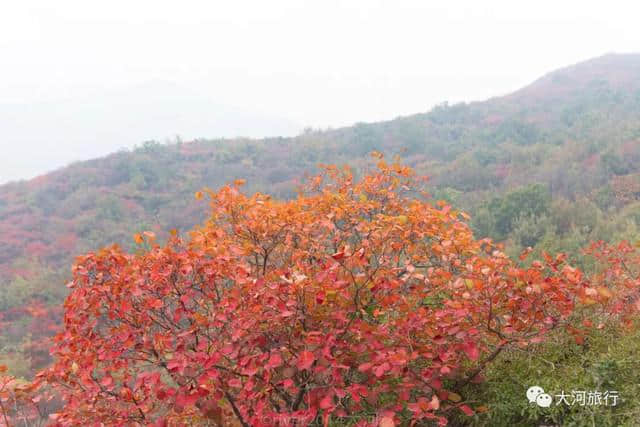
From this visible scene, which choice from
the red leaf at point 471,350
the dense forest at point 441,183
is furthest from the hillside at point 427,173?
the red leaf at point 471,350

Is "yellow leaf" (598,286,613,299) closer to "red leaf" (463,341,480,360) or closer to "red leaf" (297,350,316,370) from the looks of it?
"red leaf" (463,341,480,360)

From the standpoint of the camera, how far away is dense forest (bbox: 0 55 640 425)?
32.3 feet

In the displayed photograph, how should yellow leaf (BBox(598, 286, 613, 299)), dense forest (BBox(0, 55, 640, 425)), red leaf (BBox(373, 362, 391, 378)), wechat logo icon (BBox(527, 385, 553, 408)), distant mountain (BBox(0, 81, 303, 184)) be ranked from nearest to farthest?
red leaf (BBox(373, 362, 391, 378)) < yellow leaf (BBox(598, 286, 613, 299)) < wechat logo icon (BBox(527, 385, 553, 408)) < dense forest (BBox(0, 55, 640, 425)) < distant mountain (BBox(0, 81, 303, 184))

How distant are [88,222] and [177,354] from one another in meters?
18.6

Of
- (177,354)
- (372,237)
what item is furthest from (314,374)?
(372,237)

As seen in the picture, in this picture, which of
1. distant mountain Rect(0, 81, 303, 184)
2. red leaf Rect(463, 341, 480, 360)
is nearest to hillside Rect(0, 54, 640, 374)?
red leaf Rect(463, 341, 480, 360)

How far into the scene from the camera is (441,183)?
16.8m

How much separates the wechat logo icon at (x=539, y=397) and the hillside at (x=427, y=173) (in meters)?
6.05

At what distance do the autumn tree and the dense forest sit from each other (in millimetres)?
493

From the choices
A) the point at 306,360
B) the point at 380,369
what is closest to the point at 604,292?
the point at 380,369

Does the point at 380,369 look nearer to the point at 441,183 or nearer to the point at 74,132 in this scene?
the point at 441,183

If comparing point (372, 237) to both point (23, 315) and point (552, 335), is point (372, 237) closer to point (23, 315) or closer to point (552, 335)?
point (552, 335)

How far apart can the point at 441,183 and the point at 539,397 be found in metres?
15.1

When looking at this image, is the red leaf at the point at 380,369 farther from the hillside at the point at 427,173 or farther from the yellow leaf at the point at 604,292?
the hillside at the point at 427,173
